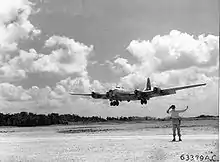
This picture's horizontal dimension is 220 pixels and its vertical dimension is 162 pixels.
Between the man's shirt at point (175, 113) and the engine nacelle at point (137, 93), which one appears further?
the engine nacelle at point (137, 93)

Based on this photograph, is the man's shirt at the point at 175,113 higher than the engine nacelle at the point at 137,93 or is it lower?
lower

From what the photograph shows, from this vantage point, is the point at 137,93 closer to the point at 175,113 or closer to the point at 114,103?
the point at 114,103

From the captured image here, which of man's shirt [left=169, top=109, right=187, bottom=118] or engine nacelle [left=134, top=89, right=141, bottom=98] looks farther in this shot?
engine nacelle [left=134, top=89, right=141, bottom=98]

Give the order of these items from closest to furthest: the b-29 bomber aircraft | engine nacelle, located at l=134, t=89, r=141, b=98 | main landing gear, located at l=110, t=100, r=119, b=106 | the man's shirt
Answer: the man's shirt
the b-29 bomber aircraft
main landing gear, located at l=110, t=100, r=119, b=106
engine nacelle, located at l=134, t=89, r=141, b=98

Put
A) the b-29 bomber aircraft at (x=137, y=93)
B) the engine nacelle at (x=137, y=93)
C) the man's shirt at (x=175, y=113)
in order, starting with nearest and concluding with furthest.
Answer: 1. the man's shirt at (x=175, y=113)
2. the b-29 bomber aircraft at (x=137, y=93)
3. the engine nacelle at (x=137, y=93)

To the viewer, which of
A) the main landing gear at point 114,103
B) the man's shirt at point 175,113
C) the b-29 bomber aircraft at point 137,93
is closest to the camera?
the man's shirt at point 175,113

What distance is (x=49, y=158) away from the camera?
14.3ft

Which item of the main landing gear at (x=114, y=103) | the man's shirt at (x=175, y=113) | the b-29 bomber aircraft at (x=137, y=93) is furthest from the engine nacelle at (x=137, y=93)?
the man's shirt at (x=175, y=113)

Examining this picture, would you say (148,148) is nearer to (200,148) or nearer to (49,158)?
(200,148)

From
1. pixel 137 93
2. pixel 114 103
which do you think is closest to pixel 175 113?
pixel 114 103

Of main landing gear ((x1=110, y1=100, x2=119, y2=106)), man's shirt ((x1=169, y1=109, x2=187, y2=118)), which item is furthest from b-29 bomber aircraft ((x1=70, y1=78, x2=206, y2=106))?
man's shirt ((x1=169, y1=109, x2=187, y2=118))

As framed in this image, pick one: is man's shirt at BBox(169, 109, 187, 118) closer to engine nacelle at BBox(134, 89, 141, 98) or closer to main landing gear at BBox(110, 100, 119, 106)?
main landing gear at BBox(110, 100, 119, 106)

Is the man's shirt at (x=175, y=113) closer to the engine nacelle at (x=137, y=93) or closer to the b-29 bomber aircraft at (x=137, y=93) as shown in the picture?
the b-29 bomber aircraft at (x=137, y=93)

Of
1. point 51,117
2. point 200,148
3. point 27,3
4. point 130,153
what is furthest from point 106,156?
point 51,117
